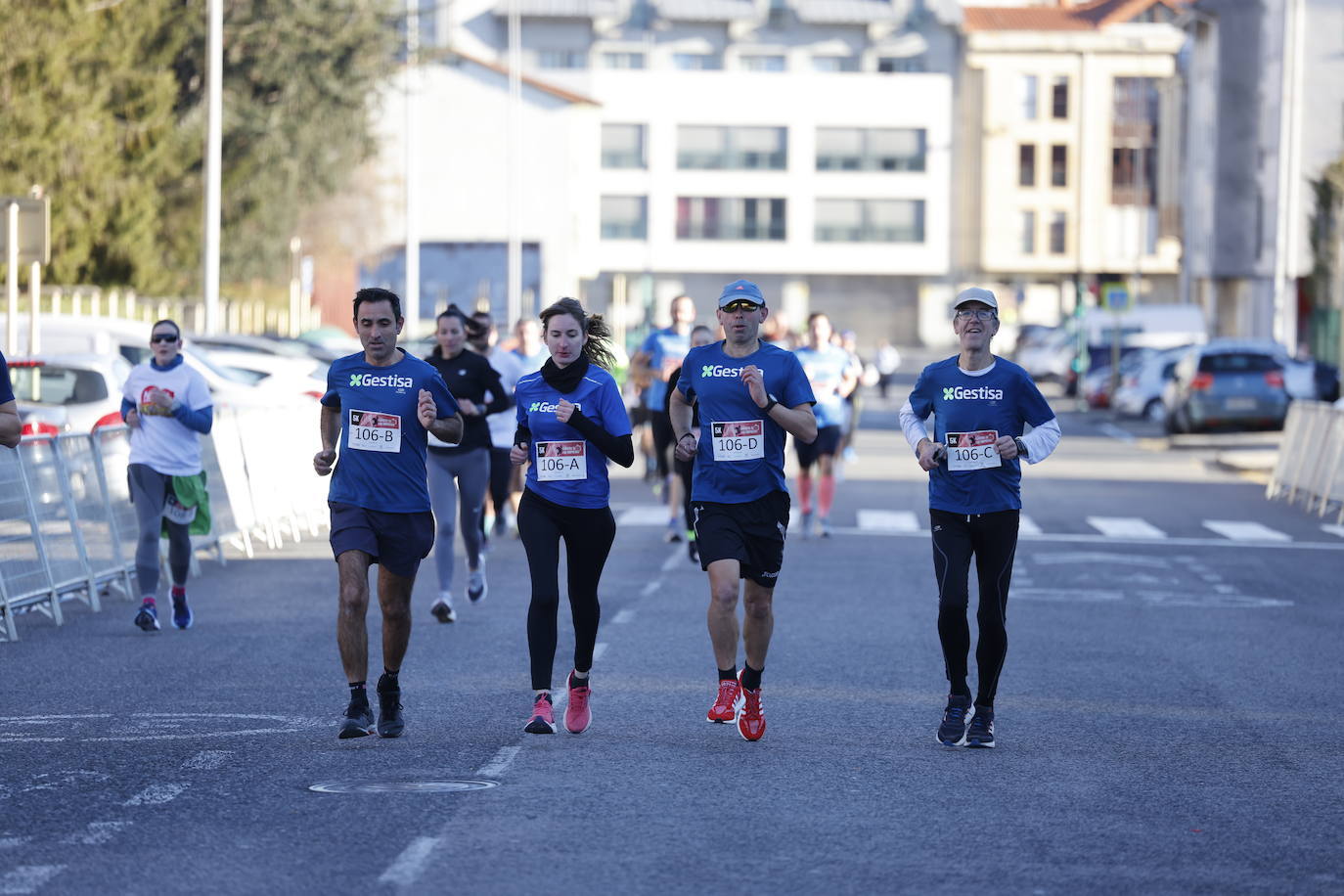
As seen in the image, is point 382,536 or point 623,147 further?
point 623,147

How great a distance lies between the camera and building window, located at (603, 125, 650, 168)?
95688 mm

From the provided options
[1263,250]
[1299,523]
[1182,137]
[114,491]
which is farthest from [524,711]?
[1182,137]

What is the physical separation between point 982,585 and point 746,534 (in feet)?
3.23

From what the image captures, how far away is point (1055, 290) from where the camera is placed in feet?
343

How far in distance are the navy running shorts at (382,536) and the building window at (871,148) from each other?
88.6 meters

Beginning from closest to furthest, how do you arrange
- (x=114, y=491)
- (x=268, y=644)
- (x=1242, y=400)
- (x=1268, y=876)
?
(x=1268, y=876)
(x=268, y=644)
(x=114, y=491)
(x=1242, y=400)

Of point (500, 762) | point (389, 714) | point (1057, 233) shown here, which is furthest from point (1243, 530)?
point (1057, 233)

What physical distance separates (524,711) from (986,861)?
3.34 m

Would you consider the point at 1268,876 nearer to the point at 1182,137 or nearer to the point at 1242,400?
the point at 1242,400

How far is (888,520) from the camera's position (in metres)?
21.7

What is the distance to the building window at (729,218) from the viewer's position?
96.9 metres

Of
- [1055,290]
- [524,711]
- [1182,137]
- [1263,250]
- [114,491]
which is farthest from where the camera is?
[1055,290]

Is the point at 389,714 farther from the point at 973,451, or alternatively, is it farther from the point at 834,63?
the point at 834,63

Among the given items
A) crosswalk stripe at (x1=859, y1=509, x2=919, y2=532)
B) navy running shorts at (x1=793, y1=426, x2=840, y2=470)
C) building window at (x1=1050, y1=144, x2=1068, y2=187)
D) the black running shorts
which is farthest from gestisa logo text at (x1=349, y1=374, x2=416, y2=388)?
building window at (x1=1050, y1=144, x2=1068, y2=187)
